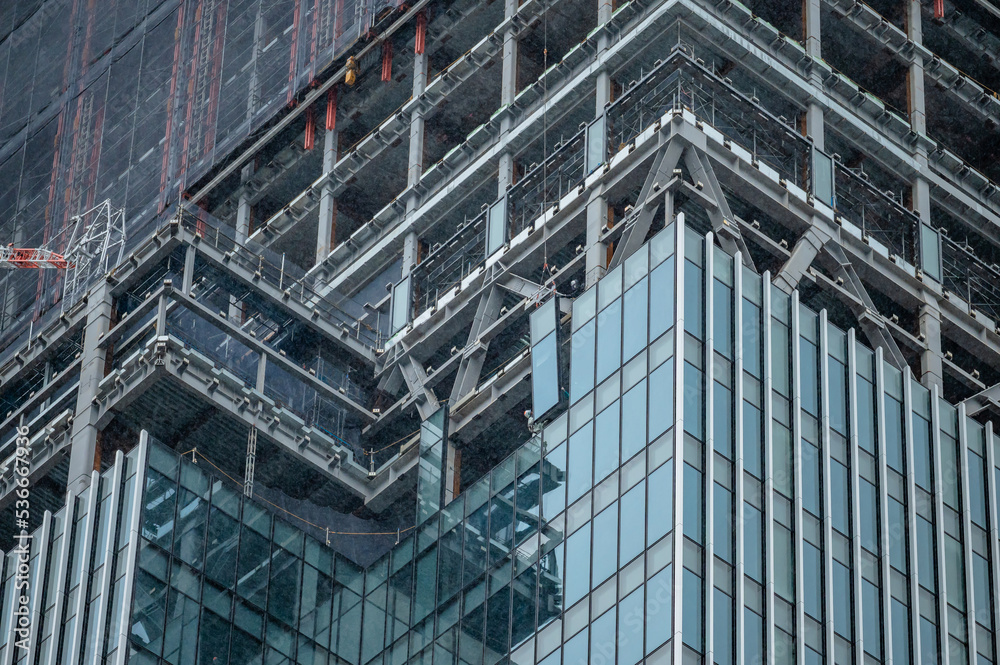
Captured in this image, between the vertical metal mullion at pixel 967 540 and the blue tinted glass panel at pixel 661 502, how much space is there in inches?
430

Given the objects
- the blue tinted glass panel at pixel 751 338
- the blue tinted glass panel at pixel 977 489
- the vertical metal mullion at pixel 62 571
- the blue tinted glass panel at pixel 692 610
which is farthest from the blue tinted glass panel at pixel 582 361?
the vertical metal mullion at pixel 62 571

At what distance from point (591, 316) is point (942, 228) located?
22.8 metres

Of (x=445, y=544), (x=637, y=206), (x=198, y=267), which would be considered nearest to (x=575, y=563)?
(x=445, y=544)

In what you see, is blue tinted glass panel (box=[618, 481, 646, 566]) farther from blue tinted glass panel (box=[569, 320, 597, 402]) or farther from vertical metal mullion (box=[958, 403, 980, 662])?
vertical metal mullion (box=[958, 403, 980, 662])

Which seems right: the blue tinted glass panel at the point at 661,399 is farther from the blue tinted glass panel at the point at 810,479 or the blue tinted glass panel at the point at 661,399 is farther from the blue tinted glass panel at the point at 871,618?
the blue tinted glass panel at the point at 871,618

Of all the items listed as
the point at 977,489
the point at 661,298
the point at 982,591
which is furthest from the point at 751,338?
the point at 982,591

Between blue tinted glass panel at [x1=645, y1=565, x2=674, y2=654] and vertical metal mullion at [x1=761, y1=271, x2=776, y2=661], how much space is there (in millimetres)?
3056

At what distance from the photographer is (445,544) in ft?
226

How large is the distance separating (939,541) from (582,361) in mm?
12243

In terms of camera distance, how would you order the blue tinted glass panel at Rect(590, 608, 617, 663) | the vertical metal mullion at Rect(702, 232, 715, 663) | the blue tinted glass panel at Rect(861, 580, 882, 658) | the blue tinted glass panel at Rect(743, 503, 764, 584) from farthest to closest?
the blue tinted glass panel at Rect(861, 580, 882, 658) < the blue tinted glass panel at Rect(743, 503, 764, 584) < the blue tinted glass panel at Rect(590, 608, 617, 663) < the vertical metal mullion at Rect(702, 232, 715, 663)

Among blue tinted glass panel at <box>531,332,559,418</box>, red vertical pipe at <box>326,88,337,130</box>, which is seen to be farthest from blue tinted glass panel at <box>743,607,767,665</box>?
red vertical pipe at <box>326,88,337,130</box>

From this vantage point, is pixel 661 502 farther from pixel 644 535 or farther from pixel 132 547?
pixel 132 547

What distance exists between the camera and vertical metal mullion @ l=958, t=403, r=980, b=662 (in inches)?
2485

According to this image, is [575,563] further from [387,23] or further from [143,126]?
[143,126]
